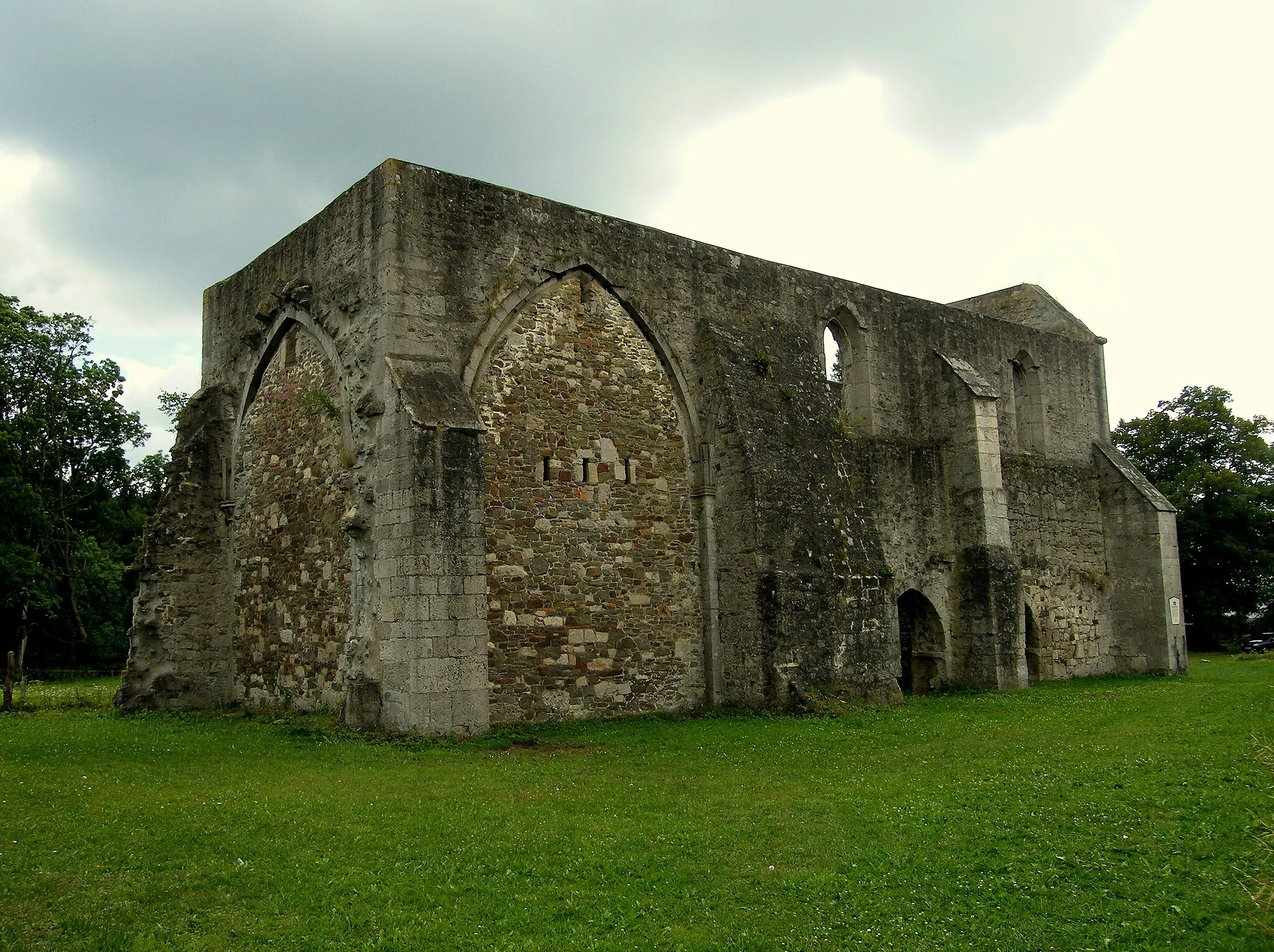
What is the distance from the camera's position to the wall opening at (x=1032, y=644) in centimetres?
2148

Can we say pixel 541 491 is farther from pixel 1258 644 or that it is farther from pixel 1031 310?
pixel 1258 644

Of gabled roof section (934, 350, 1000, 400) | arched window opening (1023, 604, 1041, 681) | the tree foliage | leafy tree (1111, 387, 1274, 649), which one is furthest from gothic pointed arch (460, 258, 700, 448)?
leafy tree (1111, 387, 1274, 649)

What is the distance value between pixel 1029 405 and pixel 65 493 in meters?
29.2

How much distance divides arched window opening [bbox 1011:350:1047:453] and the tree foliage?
82.1ft

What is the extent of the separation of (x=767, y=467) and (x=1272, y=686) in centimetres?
1050

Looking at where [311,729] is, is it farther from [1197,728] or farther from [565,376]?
[1197,728]

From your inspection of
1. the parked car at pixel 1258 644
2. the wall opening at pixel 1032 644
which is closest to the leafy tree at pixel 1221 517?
the parked car at pixel 1258 644

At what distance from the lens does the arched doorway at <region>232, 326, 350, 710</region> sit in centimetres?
1371

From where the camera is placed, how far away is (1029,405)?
23250mm

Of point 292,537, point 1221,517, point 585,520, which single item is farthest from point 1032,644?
point 1221,517

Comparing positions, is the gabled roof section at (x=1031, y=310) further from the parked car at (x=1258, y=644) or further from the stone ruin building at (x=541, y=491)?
the parked car at (x=1258, y=644)

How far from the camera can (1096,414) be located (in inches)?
966

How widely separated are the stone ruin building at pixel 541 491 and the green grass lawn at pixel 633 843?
219 centimetres

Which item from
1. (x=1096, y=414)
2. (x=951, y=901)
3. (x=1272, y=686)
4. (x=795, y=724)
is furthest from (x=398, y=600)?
(x=1096, y=414)
